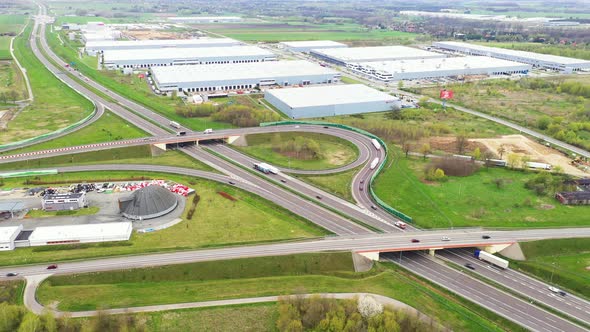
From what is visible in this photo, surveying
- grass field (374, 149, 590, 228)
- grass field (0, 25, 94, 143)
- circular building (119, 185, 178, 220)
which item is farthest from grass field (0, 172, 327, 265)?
grass field (0, 25, 94, 143)

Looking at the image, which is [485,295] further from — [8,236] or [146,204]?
[8,236]

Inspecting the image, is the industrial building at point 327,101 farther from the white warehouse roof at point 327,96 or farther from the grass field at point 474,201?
the grass field at point 474,201

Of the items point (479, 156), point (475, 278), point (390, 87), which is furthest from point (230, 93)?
point (475, 278)

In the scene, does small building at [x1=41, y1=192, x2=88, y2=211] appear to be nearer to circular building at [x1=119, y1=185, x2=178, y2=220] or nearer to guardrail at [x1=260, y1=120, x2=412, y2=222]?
circular building at [x1=119, y1=185, x2=178, y2=220]

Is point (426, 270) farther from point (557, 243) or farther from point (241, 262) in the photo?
point (241, 262)

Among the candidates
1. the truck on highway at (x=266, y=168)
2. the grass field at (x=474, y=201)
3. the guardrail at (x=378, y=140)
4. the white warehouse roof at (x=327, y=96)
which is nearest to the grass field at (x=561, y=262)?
the grass field at (x=474, y=201)
